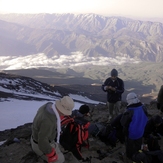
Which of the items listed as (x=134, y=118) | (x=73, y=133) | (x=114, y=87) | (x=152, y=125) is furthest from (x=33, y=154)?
(x=114, y=87)

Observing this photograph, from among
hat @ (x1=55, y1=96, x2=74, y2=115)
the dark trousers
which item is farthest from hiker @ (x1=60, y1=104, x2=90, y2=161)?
the dark trousers

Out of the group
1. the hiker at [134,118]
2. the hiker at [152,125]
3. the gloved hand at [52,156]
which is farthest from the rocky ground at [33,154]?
the gloved hand at [52,156]

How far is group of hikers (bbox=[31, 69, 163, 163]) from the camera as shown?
5.38 m

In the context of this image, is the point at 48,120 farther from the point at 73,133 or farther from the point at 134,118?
the point at 134,118

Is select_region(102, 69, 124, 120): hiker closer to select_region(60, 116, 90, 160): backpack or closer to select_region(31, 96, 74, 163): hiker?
select_region(60, 116, 90, 160): backpack

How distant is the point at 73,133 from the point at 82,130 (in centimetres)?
32

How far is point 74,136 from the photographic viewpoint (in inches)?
274

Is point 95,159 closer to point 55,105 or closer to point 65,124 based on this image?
point 65,124

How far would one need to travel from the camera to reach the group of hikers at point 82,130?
Result: 538 centimetres

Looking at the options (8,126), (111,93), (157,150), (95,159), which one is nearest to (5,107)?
(8,126)

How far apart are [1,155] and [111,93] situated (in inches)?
244

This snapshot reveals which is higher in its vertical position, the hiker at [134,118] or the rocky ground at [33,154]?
the hiker at [134,118]

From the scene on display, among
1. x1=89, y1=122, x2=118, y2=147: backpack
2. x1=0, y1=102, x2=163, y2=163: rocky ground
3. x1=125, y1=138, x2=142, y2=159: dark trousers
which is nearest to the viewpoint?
x1=0, y1=102, x2=163, y2=163: rocky ground

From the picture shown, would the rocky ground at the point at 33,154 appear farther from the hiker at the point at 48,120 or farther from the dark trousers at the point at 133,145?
the hiker at the point at 48,120
